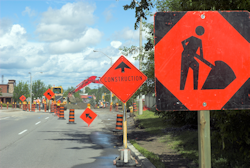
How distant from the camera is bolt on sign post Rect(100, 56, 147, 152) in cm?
720

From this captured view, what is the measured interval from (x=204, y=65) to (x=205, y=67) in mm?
20

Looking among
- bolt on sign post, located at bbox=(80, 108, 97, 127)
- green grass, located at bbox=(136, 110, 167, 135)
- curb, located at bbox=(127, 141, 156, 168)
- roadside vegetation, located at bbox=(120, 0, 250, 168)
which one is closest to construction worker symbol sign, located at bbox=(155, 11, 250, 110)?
roadside vegetation, located at bbox=(120, 0, 250, 168)

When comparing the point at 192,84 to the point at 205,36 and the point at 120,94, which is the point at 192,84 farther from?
the point at 120,94

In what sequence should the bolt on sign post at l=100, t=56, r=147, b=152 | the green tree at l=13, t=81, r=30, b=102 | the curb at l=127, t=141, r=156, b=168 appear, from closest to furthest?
the curb at l=127, t=141, r=156, b=168 → the bolt on sign post at l=100, t=56, r=147, b=152 → the green tree at l=13, t=81, r=30, b=102

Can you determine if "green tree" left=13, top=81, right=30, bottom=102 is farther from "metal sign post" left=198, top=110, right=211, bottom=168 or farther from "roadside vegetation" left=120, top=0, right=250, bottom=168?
"metal sign post" left=198, top=110, right=211, bottom=168

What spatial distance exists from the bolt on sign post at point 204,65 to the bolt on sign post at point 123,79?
4.82m

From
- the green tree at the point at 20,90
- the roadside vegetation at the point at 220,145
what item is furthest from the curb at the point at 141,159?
the green tree at the point at 20,90

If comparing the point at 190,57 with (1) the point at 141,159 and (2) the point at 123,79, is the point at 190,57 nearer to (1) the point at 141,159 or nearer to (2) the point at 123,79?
(2) the point at 123,79

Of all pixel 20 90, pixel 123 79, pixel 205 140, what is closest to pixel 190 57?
pixel 205 140

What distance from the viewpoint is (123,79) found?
23.9ft

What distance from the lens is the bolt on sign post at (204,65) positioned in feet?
7.74

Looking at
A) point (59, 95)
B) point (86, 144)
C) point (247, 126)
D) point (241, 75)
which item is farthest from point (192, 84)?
point (59, 95)

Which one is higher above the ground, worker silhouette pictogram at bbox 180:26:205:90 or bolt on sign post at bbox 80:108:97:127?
worker silhouette pictogram at bbox 180:26:205:90

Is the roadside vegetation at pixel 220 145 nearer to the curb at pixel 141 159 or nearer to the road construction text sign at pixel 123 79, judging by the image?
the curb at pixel 141 159
